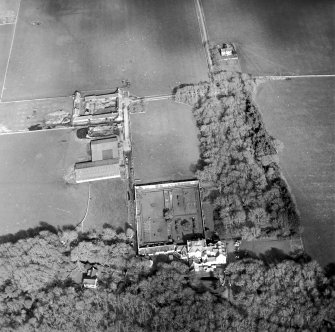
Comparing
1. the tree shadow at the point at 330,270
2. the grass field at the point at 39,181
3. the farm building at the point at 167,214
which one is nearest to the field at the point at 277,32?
the farm building at the point at 167,214

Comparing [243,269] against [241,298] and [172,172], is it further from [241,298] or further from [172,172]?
[172,172]

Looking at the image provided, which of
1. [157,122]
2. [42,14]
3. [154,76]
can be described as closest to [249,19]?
[154,76]

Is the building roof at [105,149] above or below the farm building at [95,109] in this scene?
below

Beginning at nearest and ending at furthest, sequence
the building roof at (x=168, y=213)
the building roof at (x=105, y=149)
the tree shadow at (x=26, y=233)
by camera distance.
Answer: the building roof at (x=168, y=213)
the tree shadow at (x=26, y=233)
the building roof at (x=105, y=149)

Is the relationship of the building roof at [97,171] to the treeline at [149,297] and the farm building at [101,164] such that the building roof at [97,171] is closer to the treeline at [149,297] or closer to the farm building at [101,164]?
the farm building at [101,164]

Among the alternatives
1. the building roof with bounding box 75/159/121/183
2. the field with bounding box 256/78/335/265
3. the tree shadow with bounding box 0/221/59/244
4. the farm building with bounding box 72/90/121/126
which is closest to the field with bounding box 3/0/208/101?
the farm building with bounding box 72/90/121/126

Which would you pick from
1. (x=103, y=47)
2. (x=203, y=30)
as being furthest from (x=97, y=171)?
(x=203, y=30)

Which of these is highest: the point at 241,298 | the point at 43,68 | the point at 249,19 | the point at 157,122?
the point at 249,19
